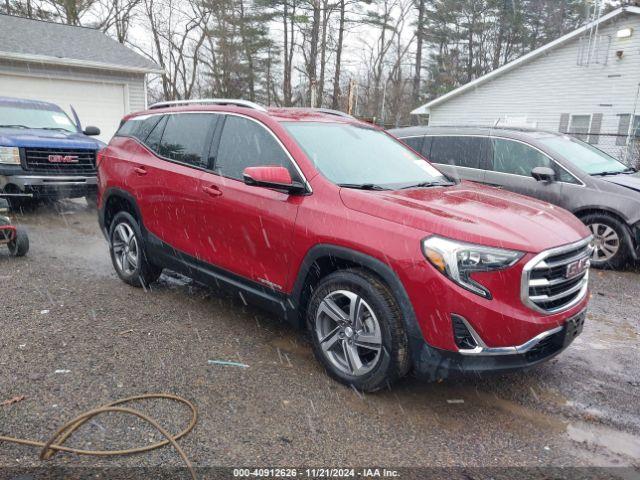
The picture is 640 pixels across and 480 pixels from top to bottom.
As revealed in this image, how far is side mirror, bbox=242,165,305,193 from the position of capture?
3316 mm

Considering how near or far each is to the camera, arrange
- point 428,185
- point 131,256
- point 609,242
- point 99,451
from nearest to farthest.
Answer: point 99,451 → point 428,185 → point 131,256 → point 609,242

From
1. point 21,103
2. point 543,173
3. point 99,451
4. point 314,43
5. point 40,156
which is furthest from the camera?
point 314,43

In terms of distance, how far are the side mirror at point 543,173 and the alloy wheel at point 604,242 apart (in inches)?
33.8

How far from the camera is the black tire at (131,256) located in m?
4.94

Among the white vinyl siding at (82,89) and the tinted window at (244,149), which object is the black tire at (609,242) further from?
the white vinyl siding at (82,89)

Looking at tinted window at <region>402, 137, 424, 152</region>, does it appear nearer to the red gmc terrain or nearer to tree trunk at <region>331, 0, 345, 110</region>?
the red gmc terrain

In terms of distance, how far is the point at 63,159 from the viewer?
28.5 ft

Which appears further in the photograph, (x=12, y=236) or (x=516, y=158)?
(x=516, y=158)

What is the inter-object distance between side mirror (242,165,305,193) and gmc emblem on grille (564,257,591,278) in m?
1.75

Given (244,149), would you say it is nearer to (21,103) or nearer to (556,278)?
(556,278)

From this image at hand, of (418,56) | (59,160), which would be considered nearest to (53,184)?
(59,160)

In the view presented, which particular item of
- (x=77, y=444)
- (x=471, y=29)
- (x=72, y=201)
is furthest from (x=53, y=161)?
(x=471, y=29)

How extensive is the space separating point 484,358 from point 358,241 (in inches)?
38.7

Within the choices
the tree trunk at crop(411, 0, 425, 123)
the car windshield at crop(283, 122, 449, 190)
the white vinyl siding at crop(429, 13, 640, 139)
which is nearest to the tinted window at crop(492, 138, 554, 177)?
the car windshield at crop(283, 122, 449, 190)
